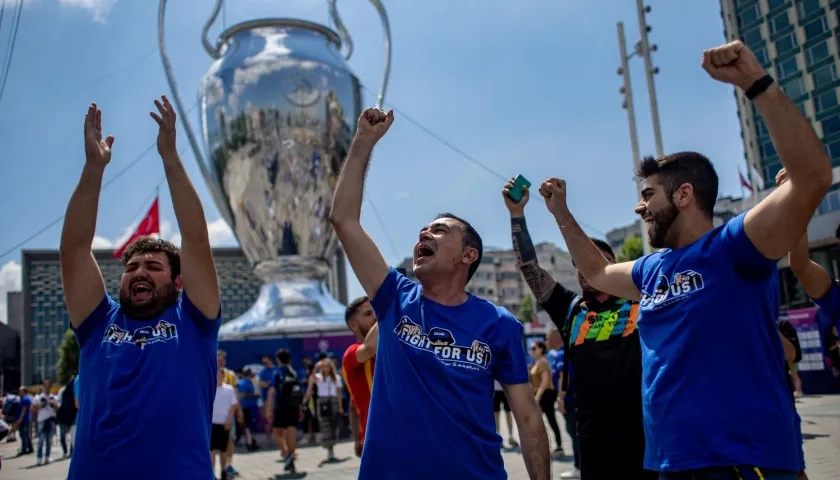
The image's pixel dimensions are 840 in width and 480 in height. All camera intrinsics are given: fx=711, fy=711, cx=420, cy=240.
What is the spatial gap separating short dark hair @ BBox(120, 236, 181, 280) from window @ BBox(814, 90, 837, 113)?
54.4 meters

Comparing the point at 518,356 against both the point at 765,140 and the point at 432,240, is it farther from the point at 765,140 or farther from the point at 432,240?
the point at 765,140

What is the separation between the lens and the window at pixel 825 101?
48094 mm

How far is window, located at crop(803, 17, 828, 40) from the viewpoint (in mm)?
48281

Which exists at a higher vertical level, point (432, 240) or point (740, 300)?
point (432, 240)

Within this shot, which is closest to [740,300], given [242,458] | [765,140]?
[242,458]

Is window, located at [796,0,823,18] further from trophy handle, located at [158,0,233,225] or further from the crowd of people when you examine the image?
the crowd of people

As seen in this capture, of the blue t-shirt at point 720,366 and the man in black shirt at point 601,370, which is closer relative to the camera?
the blue t-shirt at point 720,366

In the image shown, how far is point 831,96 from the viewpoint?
4825cm

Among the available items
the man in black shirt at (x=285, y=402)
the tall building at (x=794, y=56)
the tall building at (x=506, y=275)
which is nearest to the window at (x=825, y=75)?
the tall building at (x=794, y=56)

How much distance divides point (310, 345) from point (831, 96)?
46525mm

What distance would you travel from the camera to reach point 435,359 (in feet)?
8.16

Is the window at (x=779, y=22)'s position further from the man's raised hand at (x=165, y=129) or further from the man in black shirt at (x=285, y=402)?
the man's raised hand at (x=165, y=129)

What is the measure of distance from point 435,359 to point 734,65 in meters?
1.34

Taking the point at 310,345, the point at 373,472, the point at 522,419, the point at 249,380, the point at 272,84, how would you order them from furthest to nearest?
the point at 272,84 → the point at 310,345 → the point at 249,380 → the point at 522,419 → the point at 373,472
